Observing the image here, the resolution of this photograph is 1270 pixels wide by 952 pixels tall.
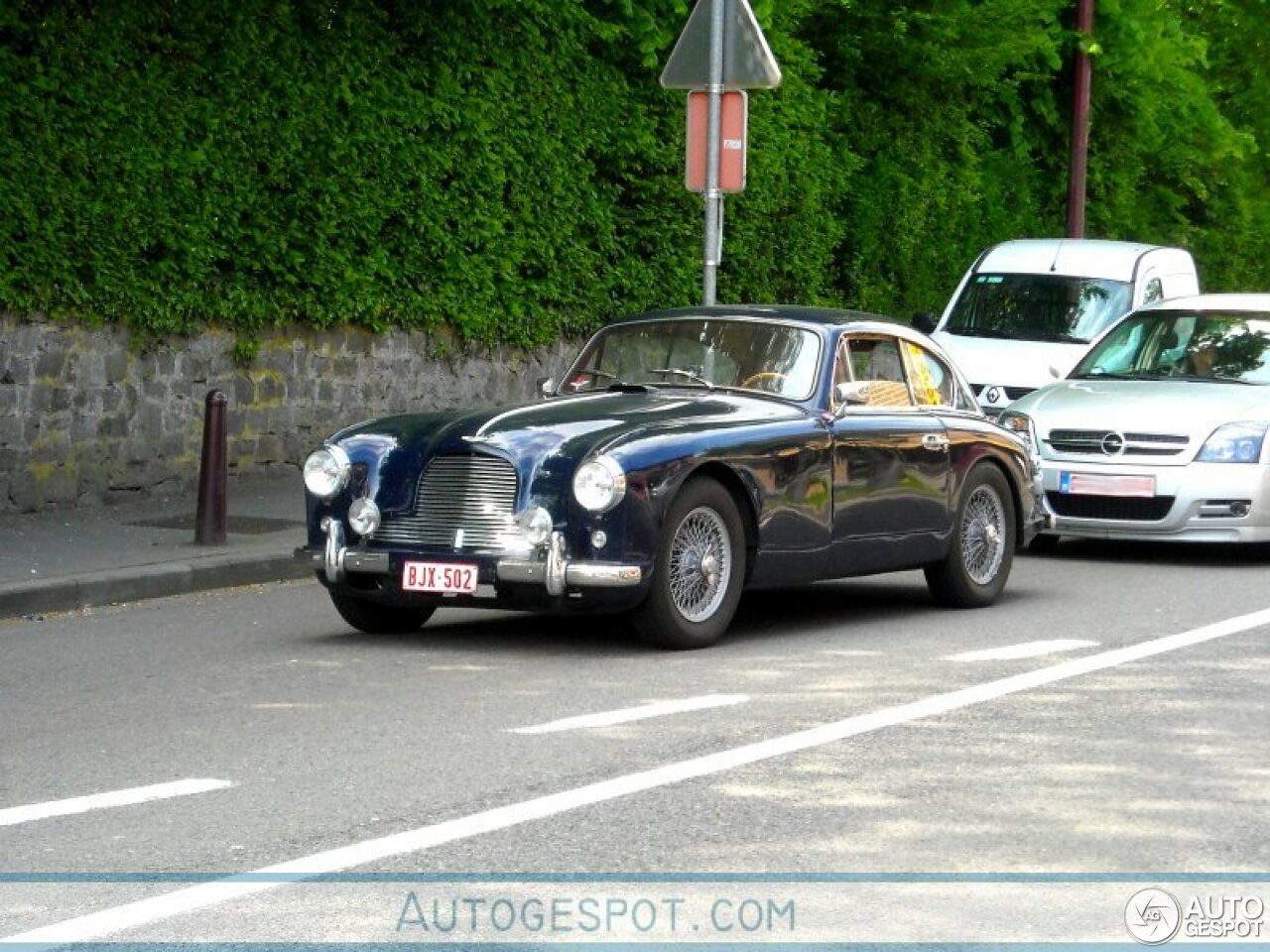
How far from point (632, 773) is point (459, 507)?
2.85m

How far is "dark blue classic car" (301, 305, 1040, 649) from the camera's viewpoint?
9688 mm

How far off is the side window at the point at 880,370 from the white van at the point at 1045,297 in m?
8.01

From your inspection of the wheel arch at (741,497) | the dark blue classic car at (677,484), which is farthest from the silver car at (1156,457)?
the wheel arch at (741,497)

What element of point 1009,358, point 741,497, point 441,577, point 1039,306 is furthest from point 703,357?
point 1039,306

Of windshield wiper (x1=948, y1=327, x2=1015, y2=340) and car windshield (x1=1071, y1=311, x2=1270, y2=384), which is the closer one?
car windshield (x1=1071, y1=311, x2=1270, y2=384)

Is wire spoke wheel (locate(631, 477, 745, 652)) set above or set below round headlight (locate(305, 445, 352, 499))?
below

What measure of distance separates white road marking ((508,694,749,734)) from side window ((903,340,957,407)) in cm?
347

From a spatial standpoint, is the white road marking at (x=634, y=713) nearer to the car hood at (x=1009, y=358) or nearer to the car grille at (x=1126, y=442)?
the car grille at (x=1126, y=442)

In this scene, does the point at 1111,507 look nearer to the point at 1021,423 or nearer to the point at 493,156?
the point at 1021,423

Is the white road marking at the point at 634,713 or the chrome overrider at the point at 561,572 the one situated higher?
the chrome overrider at the point at 561,572

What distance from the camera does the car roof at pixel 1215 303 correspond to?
16.1 m

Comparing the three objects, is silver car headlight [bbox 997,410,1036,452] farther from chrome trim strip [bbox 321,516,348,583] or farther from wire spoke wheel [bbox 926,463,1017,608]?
chrome trim strip [bbox 321,516,348,583]

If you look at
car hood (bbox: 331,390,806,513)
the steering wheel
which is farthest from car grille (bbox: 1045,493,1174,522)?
car hood (bbox: 331,390,806,513)

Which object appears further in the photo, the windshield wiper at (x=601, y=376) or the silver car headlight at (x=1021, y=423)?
the silver car headlight at (x=1021, y=423)
